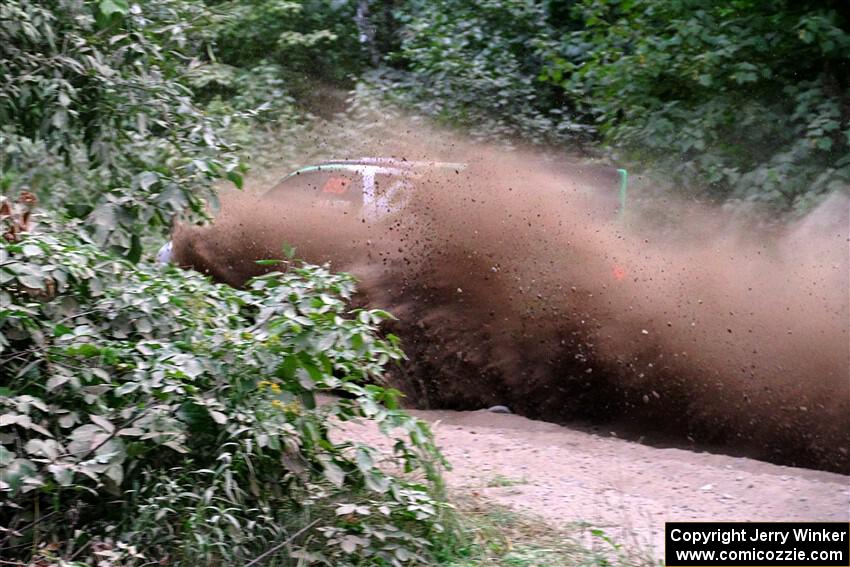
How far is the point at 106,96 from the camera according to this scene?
19.4 feet

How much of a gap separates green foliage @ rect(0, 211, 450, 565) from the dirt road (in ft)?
3.10

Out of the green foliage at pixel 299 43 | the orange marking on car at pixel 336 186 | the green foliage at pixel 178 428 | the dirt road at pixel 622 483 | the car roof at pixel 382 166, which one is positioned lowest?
the dirt road at pixel 622 483

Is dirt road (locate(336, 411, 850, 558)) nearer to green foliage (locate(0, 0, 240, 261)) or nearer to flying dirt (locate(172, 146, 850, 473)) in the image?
flying dirt (locate(172, 146, 850, 473))

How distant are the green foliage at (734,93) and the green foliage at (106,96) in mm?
5199

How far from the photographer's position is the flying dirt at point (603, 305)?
7.24m

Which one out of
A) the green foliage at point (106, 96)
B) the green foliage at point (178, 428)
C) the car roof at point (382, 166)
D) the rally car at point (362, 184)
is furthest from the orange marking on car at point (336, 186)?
the green foliage at point (178, 428)

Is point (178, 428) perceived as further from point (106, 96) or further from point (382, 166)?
point (382, 166)

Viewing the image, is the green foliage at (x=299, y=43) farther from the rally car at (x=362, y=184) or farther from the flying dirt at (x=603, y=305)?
the flying dirt at (x=603, y=305)

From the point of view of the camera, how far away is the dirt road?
5164mm

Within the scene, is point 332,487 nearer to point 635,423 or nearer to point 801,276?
point 635,423

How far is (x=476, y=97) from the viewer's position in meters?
12.4

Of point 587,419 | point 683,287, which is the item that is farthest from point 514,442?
point 683,287

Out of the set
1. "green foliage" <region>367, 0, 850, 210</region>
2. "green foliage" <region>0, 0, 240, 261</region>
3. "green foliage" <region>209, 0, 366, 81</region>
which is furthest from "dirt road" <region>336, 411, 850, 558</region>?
"green foliage" <region>209, 0, 366, 81</region>

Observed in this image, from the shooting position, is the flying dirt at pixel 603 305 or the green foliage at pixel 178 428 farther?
the flying dirt at pixel 603 305
